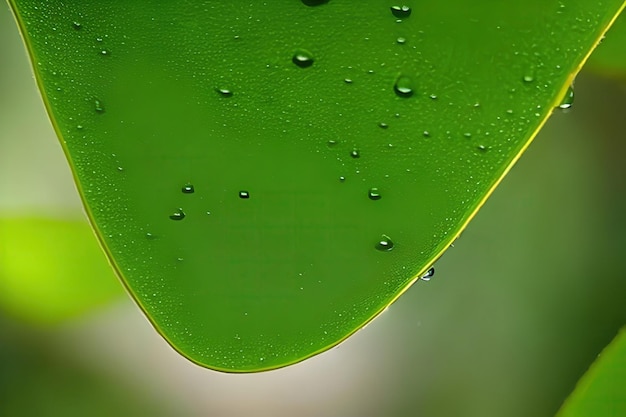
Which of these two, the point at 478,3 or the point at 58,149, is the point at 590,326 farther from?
the point at 58,149

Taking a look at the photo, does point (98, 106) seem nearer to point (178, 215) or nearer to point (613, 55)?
point (178, 215)

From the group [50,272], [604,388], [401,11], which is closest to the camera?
[401,11]

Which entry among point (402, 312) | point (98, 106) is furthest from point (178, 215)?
point (402, 312)

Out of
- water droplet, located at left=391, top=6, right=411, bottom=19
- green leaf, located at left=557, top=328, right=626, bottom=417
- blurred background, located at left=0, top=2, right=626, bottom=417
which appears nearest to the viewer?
water droplet, located at left=391, top=6, right=411, bottom=19

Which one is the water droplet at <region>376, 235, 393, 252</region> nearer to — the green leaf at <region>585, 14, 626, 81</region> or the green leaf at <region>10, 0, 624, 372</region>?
the green leaf at <region>10, 0, 624, 372</region>

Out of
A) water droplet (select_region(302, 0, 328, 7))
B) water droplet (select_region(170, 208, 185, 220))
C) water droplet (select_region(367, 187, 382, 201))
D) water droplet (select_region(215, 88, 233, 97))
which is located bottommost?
water droplet (select_region(367, 187, 382, 201))

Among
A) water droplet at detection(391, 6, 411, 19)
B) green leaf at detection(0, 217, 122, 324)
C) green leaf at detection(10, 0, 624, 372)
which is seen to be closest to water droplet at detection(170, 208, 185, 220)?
green leaf at detection(10, 0, 624, 372)

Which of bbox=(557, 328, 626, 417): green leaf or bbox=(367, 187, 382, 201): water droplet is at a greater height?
bbox=(367, 187, 382, 201): water droplet

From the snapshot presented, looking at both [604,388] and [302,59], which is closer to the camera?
[302,59]

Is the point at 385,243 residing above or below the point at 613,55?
below
